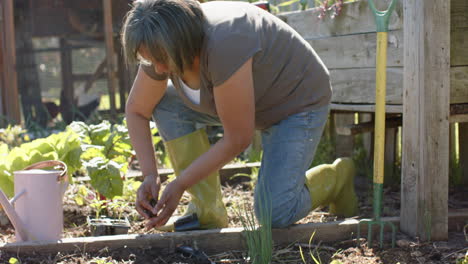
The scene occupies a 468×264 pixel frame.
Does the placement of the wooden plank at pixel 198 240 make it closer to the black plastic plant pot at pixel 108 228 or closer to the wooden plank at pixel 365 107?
the black plastic plant pot at pixel 108 228

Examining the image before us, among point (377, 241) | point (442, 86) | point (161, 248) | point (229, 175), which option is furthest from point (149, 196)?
point (229, 175)

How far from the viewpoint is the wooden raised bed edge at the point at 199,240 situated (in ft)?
7.16

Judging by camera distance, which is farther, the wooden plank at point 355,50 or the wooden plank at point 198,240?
the wooden plank at point 355,50

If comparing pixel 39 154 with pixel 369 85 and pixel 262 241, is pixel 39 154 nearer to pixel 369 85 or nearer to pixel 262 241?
pixel 262 241

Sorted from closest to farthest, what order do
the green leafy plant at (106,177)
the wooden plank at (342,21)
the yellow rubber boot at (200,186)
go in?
the yellow rubber boot at (200,186)
the green leafy plant at (106,177)
the wooden plank at (342,21)

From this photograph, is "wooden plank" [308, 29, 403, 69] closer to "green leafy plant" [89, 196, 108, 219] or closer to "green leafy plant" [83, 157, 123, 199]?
"green leafy plant" [83, 157, 123, 199]

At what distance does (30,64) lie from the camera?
6.63m

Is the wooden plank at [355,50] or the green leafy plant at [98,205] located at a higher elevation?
the wooden plank at [355,50]

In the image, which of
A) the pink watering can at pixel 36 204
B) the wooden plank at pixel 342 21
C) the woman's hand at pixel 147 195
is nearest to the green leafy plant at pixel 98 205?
the pink watering can at pixel 36 204

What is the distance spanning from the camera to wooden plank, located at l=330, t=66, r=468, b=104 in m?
2.57

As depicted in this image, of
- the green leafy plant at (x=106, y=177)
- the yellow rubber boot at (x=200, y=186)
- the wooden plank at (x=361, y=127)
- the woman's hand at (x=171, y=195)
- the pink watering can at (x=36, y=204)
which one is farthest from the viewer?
Result: the wooden plank at (x=361, y=127)

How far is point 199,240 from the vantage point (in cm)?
226

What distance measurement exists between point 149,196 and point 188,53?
0.64 metres

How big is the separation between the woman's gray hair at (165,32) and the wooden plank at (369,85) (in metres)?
1.30
